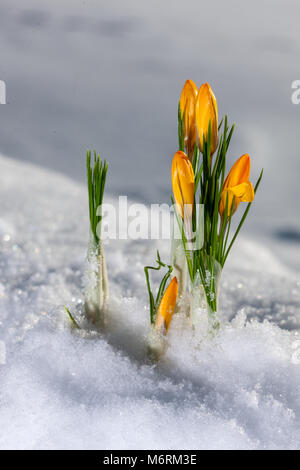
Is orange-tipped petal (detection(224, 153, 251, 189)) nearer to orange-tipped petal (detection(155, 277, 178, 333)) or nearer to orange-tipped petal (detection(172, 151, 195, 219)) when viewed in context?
orange-tipped petal (detection(172, 151, 195, 219))

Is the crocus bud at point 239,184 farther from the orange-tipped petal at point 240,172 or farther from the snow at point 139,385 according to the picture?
the snow at point 139,385

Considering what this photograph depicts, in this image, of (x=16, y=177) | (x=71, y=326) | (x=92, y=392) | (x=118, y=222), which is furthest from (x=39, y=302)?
(x=16, y=177)

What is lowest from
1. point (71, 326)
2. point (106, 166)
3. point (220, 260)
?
point (71, 326)

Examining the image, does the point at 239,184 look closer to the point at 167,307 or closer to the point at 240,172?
the point at 240,172

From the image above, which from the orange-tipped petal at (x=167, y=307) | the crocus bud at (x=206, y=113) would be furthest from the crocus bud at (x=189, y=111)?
the orange-tipped petal at (x=167, y=307)

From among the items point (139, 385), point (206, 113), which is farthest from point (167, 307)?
point (206, 113)

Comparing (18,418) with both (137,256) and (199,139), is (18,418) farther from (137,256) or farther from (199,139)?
(137,256)

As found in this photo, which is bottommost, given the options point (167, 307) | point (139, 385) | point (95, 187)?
point (139, 385)
